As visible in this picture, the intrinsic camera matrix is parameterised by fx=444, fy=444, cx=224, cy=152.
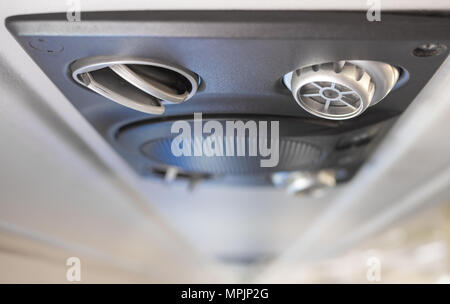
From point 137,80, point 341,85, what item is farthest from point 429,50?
point 137,80

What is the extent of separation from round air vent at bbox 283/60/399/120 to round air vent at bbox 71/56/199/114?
129 mm

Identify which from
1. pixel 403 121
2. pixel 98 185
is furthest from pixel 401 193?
pixel 98 185

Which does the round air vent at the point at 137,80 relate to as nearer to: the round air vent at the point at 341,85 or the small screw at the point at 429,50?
the round air vent at the point at 341,85

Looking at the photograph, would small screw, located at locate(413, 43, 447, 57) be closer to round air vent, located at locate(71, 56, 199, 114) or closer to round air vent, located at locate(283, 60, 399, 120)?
round air vent, located at locate(283, 60, 399, 120)

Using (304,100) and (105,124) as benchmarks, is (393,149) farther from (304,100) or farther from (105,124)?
(105,124)

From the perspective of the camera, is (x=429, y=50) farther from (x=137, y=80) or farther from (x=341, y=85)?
(x=137, y=80)

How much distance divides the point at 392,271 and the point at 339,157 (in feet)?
4.30

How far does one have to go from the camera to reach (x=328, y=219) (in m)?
1.61

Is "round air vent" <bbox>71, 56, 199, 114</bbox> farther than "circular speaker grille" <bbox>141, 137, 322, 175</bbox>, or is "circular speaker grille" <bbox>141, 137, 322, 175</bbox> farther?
"circular speaker grille" <bbox>141, 137, 322, 175</bbox>

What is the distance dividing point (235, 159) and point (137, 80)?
0.96 feet

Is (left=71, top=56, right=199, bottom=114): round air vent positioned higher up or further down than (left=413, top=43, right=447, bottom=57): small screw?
higher up

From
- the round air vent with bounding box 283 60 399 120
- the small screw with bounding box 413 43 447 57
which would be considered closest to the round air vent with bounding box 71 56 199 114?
the round air vent with bounding box 283 60 399 120

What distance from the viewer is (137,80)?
52 cm

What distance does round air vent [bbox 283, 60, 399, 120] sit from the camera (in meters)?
0.50
